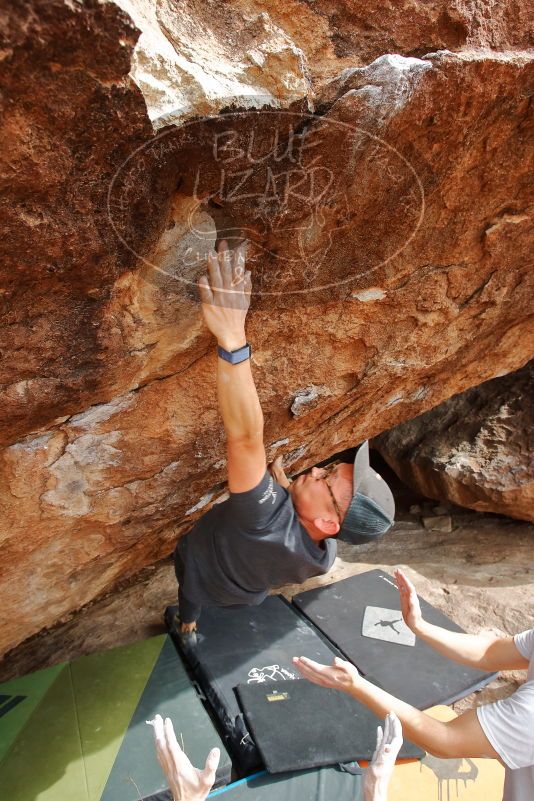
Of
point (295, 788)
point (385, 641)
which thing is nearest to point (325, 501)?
point (295, 788)

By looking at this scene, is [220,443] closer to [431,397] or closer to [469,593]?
[431,397]

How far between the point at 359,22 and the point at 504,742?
1.82m

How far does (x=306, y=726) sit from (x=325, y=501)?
4.12ft

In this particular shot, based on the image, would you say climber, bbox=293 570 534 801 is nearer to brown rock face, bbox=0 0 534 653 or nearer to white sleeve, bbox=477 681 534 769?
white sleeve, bbox=477 681 534 769

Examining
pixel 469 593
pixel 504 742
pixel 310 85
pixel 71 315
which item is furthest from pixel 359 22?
pixel 469 593

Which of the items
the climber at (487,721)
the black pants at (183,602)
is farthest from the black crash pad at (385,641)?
the climber at (487,721)

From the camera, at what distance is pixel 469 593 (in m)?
3.35

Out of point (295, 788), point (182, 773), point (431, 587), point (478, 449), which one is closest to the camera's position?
point (182, 773)

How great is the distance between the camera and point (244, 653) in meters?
→ 2.82

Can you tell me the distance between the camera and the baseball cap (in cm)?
176

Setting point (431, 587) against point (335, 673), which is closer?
point (335, 673)

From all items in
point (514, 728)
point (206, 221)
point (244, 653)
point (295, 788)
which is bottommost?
point (295, 788)

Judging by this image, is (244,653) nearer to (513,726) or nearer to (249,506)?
(249,506)

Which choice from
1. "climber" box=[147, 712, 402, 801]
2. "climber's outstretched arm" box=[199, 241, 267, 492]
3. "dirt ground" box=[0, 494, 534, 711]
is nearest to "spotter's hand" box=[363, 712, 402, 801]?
"climber" box=[147, 712, 402, 801]
